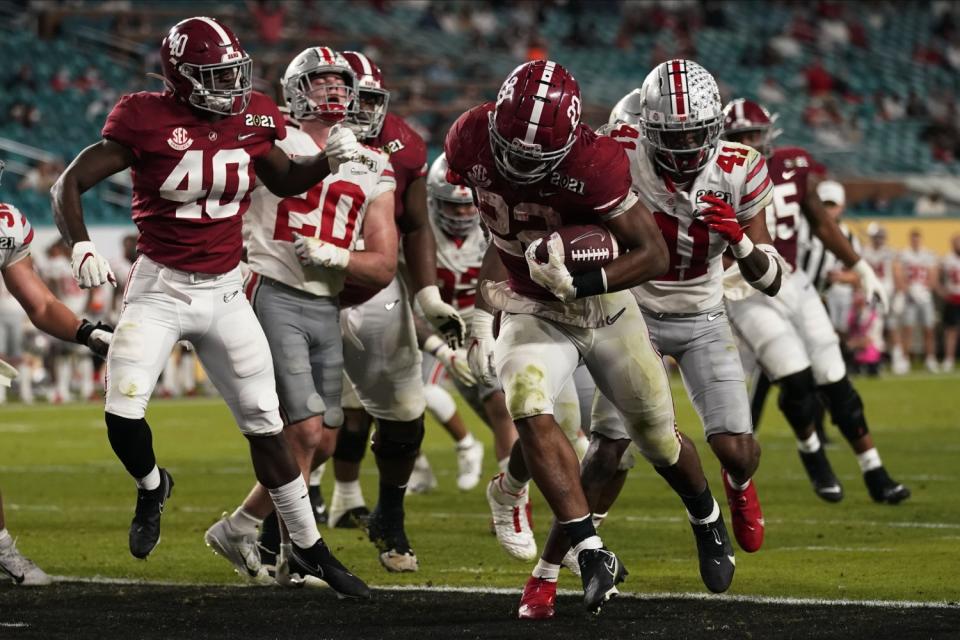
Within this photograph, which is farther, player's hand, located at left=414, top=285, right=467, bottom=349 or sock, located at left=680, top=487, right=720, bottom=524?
player's hand, located at left=414, top=285, right=467, bottom=349

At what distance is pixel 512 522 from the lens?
19.5ft

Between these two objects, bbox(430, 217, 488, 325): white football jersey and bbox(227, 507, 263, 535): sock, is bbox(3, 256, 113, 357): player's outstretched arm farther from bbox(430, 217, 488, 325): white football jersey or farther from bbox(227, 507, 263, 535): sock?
bbox(430, 217, 488, 325): white football jersey

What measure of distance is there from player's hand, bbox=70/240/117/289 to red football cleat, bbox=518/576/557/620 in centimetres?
161

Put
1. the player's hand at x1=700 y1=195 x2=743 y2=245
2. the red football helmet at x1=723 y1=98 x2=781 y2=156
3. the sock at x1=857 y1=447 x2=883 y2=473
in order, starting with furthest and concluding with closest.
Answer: the sock at x1=857 y1=447 x2=883 y2=473, the red football helmet at x1=723 y1=98 x2=781 y2=156, the player's hand at x1=700 y1=195 x2=743 y2=245

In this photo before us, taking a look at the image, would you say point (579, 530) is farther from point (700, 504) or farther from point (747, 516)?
point (747, 516)

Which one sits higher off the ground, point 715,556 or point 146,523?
point 146,523

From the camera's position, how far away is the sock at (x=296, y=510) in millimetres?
5090

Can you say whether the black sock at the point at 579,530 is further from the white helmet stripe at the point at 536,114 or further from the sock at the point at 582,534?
the white helmet stripe at the point at 536,114

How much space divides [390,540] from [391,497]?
0.65ft

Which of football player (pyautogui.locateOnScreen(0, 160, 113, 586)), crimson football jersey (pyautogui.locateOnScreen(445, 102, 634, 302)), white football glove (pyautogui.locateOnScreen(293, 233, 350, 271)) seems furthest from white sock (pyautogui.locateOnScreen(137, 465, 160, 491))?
crimson football jersey (pyautogui.locateOnScreen(445, 102, 634, 302))

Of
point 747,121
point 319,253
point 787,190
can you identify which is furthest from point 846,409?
point 319,253

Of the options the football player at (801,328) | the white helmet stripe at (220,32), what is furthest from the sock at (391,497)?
the football player at (801,328)

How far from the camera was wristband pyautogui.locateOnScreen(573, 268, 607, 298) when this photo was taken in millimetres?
4590

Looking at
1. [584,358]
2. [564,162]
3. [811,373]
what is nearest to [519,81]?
[564,162]
